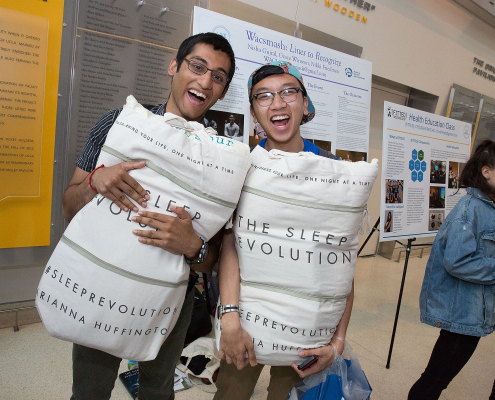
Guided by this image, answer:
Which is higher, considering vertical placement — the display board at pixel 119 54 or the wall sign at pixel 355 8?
the wall sign at pixel 355 8

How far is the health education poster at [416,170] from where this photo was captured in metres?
2.25

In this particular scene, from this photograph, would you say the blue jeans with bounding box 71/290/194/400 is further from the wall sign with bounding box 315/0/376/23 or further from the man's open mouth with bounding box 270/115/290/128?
the wall sign with bounding box 315/0/376/23

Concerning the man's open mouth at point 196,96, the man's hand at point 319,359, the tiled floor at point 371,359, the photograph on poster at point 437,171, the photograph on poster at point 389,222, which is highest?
the man's open mouth at point 196,96

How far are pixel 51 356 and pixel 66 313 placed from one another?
1.55 m

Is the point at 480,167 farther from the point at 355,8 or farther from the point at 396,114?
the point at 355,8

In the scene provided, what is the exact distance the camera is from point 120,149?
Result: 32.6 inches

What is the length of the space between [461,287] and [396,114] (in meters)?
1.23

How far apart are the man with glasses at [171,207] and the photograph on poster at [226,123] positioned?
52 cm

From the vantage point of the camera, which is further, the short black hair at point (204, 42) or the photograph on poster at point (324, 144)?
the photograph on poster at point (324, 144)

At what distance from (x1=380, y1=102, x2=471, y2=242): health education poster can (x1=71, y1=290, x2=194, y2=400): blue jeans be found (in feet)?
5.13

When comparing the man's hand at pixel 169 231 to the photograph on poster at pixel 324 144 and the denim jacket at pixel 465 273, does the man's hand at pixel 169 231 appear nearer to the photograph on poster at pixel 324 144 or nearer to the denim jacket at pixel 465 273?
the denim jacket at pixel 465 273

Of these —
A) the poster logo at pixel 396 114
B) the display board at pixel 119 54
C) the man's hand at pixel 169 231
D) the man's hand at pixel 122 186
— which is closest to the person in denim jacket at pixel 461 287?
the poster logo at pixel 396 114

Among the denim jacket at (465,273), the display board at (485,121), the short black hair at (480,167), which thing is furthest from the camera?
the display board at (485,121)

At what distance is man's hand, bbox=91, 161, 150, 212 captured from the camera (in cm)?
80
